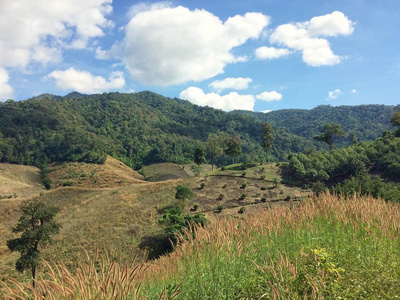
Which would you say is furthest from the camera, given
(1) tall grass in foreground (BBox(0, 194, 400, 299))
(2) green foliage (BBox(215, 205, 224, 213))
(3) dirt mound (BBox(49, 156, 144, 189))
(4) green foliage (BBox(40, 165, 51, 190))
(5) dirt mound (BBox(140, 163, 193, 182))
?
(5) dirt mound (BBox(140, 163, 193, 182))

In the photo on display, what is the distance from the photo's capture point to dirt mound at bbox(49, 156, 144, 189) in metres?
96.2

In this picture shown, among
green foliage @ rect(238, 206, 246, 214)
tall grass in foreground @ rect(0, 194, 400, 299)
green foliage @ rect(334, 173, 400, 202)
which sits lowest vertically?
green foliage @ rect(238, 206, 246, 214)

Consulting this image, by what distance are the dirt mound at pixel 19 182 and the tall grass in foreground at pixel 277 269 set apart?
78217 millimetres

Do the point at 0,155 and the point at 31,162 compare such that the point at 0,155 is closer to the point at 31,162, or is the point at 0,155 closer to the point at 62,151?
the point at 31,162

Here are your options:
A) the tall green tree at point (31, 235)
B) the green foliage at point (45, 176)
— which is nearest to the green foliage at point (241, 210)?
the tall green tree at point (31, 235)

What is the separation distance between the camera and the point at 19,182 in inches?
3479

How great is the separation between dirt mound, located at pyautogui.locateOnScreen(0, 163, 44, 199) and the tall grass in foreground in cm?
7822

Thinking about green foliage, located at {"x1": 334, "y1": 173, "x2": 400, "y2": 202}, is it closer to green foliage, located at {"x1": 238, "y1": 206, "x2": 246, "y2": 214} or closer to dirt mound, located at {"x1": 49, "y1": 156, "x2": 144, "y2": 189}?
green foliage, located at {"x1": 238, "y1": 206, "x2": 246, "y2": 214}

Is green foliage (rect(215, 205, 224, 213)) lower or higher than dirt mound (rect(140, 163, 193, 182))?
lower

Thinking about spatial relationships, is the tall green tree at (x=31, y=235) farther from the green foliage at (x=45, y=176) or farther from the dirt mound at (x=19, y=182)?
the green foliage at (x=45, y=176)

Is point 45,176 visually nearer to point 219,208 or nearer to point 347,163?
point 219,208

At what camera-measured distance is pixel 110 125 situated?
198125mm

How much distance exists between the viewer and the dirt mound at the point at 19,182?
72250 millimetres

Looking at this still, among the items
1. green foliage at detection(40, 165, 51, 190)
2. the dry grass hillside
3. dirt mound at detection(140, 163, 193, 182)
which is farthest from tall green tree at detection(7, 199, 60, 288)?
dirt mound at detection(140, 163, 193, 182)
